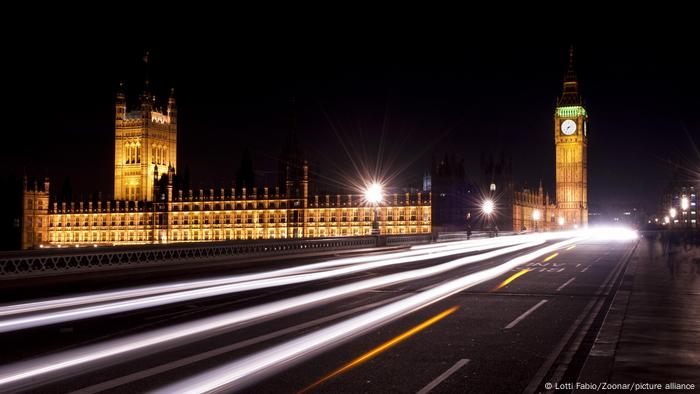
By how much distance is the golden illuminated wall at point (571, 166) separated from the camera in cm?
17800

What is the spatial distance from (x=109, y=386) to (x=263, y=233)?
425ft

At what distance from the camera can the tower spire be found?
183500 millimetres

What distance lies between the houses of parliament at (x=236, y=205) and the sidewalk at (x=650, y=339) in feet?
335

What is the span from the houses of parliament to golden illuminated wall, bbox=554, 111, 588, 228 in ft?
0.84

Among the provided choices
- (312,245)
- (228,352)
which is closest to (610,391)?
(228,352)

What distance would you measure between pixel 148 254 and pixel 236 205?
3682 inches

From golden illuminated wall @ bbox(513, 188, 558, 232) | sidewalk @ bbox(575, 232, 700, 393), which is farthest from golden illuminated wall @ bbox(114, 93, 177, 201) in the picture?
sidewalk @ bbox(575, 232, 700, 393)

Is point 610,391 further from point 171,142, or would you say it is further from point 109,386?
point 171,142

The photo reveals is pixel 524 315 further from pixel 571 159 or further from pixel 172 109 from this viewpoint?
pixel 172 109

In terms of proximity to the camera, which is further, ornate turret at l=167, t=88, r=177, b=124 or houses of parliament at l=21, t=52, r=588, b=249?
ornate turret at l=167, t=88, r=177, b=124

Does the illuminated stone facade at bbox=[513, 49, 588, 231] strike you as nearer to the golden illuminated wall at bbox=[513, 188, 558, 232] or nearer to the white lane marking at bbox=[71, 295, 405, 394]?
the golden illuminated wall at bbox=[513, 188, 558, 232]

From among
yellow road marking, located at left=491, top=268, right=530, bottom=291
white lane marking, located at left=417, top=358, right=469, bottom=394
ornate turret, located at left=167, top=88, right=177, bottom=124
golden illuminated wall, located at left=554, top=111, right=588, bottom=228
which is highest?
ornate turret, located at left=167, top=88, right=177, bottom=124

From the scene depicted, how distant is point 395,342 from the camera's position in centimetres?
1291

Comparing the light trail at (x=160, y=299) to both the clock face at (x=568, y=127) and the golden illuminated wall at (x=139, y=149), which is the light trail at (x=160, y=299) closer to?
the golden illuminated wall at (x=139, y=149)
